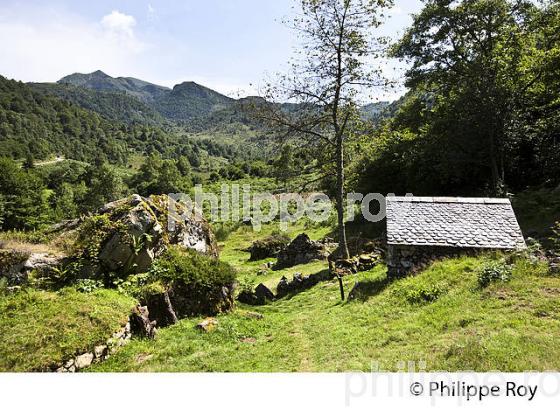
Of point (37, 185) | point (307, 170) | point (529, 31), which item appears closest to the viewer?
point (307, 170)

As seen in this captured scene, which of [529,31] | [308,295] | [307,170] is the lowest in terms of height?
[308,295]

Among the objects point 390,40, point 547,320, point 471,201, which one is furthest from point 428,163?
point 547,320

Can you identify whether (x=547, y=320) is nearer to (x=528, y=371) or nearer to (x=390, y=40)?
(x=528, y=371)

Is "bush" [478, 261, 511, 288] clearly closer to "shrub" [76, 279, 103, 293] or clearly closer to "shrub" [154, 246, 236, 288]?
"shrub" [154, 246, 236, 288]

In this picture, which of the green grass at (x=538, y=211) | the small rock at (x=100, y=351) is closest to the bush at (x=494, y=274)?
the green grass at (x=538, y=211)

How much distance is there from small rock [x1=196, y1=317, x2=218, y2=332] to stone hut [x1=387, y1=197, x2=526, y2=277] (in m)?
6.16

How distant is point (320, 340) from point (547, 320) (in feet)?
15.7

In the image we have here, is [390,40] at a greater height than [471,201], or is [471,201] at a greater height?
[390,40]

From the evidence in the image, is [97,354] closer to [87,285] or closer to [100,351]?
[100,351]

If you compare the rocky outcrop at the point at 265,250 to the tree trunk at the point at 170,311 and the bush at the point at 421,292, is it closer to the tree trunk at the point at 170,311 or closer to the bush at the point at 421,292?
the bush at the point at 421,292

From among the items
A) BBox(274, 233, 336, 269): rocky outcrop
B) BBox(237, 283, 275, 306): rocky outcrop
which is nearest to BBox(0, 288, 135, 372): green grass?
BBox(237, 283, 275, 306): rocky outcrop

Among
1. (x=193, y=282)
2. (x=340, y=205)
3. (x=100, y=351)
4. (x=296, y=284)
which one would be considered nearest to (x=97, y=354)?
(x=100, y=351)

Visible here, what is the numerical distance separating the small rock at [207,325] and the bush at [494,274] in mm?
7231
